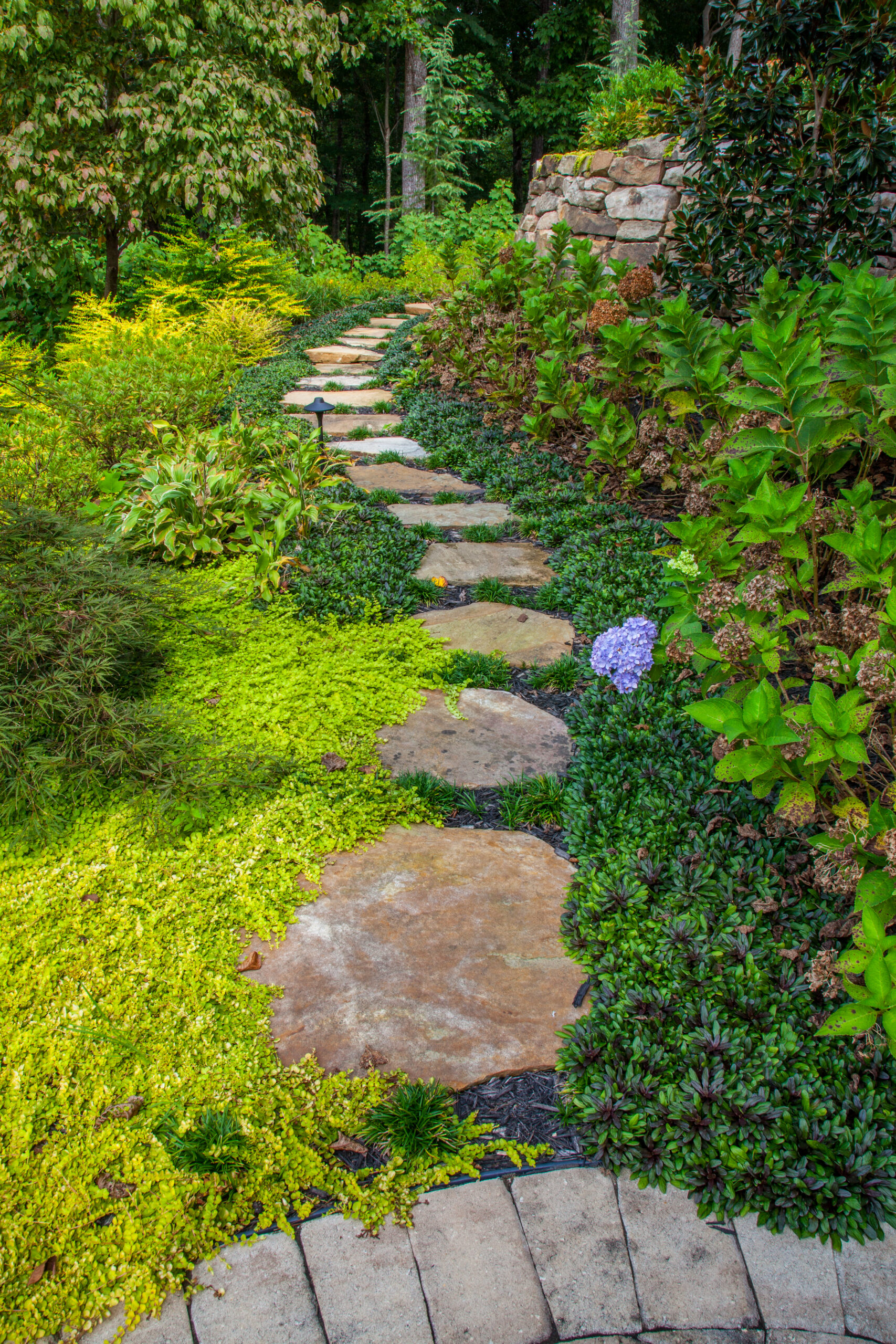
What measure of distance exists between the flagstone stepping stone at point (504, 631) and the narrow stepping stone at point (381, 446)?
8.26 ft

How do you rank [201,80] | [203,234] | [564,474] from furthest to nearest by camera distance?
[203,234]
[201,80]
[564,474]

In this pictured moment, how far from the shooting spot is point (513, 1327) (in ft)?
4.22

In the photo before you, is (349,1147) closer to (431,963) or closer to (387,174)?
(431,963)

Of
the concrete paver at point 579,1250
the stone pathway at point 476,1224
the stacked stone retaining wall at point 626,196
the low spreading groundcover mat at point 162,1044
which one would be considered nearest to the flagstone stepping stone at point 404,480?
the stacked stone retaining wall at point 626,196

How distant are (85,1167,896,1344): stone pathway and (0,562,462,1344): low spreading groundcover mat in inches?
2.3

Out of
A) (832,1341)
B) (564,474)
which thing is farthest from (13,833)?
(564,474)

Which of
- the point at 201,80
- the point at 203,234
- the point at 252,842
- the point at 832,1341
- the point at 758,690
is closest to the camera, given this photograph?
the point at 832,1341

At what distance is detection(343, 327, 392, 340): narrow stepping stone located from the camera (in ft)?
31.8

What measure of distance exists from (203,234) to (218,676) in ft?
33.5

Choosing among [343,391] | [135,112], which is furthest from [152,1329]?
[135,112]

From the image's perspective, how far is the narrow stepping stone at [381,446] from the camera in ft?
19.0

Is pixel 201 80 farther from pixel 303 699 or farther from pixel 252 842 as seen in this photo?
pixel 252 842

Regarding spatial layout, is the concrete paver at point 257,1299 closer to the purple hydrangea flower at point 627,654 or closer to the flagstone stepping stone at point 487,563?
the purple hydrangea flower at point 627,654

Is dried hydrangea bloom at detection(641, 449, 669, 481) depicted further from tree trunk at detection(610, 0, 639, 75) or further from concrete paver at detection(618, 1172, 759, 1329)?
tree trunk at detection(610, 0, 639, 75)
